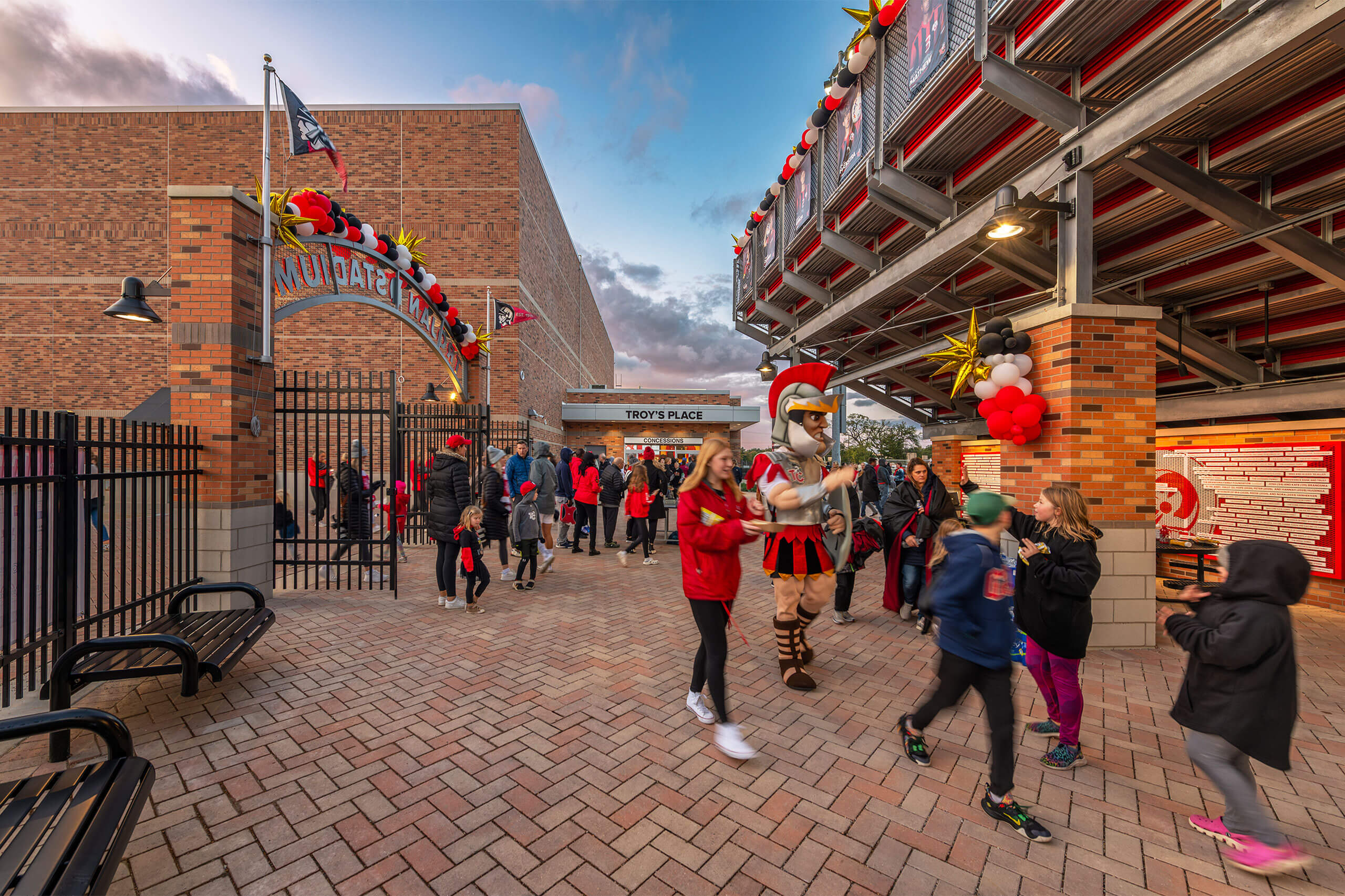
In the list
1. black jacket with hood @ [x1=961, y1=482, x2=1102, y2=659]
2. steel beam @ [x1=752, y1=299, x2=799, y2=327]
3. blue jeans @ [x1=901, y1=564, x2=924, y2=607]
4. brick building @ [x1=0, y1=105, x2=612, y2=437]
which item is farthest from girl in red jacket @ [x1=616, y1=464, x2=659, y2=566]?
brick building @ [x1=0, y1=105, x2=612, y2=437]

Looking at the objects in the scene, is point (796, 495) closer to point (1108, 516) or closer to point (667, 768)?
point (667, 768)

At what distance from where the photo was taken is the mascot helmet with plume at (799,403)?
155 inches

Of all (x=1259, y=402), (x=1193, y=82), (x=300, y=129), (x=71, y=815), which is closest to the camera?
(x=71, y=815)

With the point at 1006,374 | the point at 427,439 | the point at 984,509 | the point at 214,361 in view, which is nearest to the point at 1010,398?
the point at 1006,374

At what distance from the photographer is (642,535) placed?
29.9ft

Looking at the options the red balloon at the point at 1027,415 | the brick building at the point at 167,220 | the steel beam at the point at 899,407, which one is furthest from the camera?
the brick building at the point at 167,220

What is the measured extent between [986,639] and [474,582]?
16.9 feet

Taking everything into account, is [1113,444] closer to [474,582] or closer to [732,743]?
[732,743]

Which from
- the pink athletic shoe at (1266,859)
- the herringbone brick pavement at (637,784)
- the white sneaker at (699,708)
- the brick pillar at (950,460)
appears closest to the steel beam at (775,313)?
the brick pillar at (950,460)

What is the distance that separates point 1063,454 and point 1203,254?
8.22 ft

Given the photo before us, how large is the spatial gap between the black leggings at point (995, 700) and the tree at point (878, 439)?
78.6 feet

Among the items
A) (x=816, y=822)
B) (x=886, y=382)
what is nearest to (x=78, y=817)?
(x=816, y=822)

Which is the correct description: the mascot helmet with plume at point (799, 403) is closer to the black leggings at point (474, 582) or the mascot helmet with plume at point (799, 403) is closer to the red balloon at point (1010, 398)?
the red balloon at point (1010, 398)

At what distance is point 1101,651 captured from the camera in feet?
15.5
